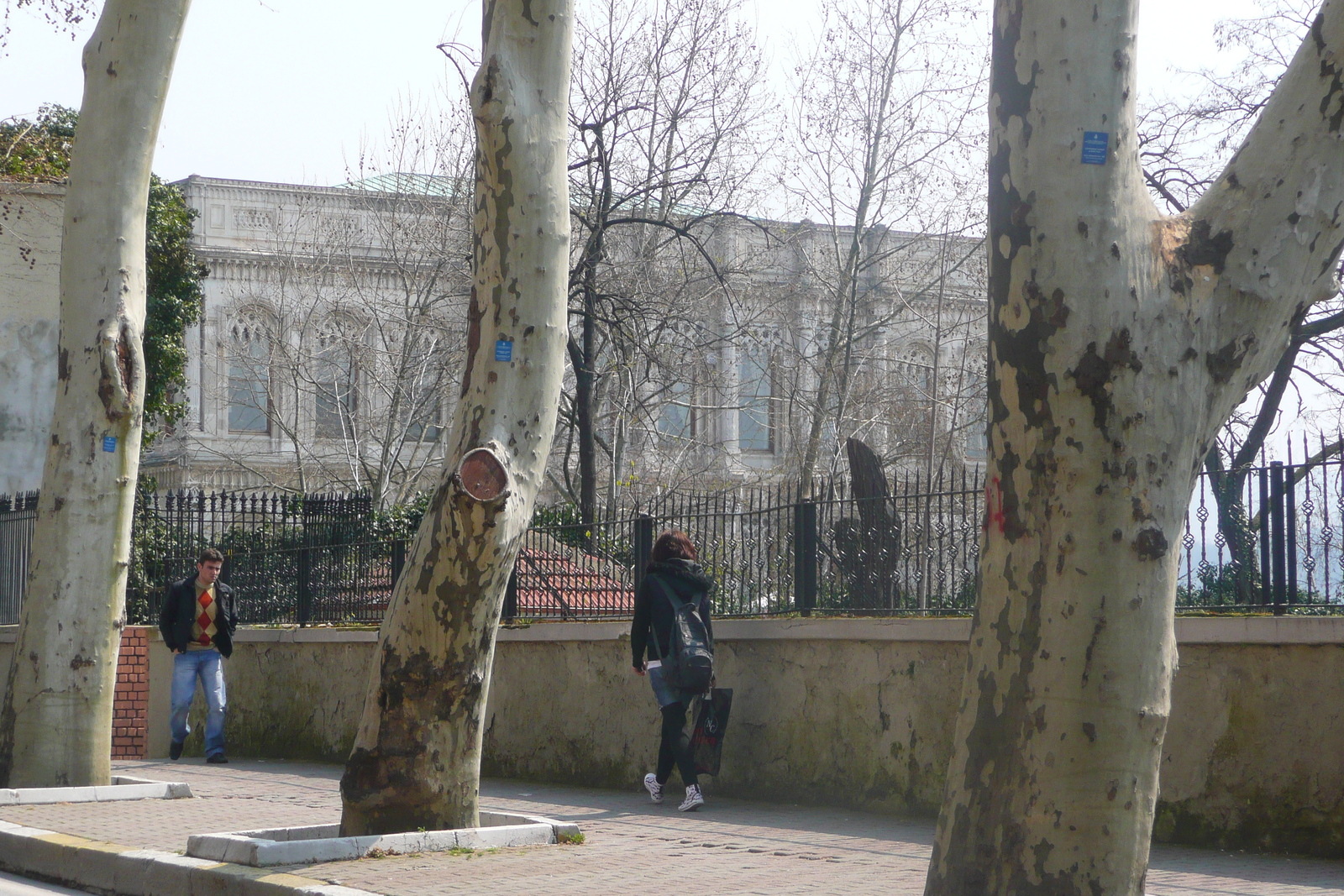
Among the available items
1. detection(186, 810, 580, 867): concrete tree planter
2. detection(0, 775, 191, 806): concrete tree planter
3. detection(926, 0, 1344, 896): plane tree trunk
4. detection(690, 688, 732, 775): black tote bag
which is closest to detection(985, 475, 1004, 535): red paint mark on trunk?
→ detection(926, 0, 1344, 896): plane tree trunk

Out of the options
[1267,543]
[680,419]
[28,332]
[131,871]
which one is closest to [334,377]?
[680,419]

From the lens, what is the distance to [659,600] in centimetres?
980

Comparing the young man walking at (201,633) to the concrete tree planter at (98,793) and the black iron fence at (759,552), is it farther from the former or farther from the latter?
the concrete tree planter at (98,793)

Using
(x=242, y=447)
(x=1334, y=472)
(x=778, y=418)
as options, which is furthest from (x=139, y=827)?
(x=242, y=447)

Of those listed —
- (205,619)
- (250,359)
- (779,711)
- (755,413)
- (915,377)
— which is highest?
(250,359)

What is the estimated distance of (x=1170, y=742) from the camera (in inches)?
314

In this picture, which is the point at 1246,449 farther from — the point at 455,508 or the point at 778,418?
the point at 778,418

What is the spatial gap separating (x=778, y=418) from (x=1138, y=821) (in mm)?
32102

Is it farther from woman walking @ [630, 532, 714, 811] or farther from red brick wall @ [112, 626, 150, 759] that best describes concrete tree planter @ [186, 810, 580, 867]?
red brick wall @ [112, 626, 150, 759]

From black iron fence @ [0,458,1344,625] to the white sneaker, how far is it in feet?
4.62

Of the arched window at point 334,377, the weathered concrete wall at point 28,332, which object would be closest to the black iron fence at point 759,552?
the weathered concrete wall at point 28,332

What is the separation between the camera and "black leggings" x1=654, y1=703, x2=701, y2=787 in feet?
31.9

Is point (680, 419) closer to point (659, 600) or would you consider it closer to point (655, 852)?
point (659, 600)

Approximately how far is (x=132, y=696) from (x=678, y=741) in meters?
8.39
